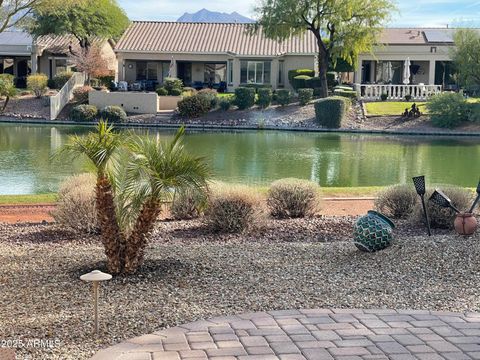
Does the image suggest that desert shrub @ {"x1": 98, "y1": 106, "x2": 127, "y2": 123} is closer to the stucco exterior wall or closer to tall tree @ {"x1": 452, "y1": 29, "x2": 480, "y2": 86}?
the stucco exterior wall

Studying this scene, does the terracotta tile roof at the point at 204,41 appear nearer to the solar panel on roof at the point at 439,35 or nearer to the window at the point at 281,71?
the window at the point at 281,71

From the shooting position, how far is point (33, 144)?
96.3 ft

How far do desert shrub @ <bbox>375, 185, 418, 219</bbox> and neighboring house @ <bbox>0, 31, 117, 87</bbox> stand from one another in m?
43.5

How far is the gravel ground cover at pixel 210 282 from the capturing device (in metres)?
6.06

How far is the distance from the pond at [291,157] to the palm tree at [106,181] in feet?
33.8

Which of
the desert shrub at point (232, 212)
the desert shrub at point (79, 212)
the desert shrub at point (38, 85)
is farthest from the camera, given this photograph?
the desert shrub at point (38, 85)

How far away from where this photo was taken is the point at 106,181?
7.52 metres

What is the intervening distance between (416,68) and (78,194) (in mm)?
46462

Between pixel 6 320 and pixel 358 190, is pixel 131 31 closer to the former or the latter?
pixel 358 190

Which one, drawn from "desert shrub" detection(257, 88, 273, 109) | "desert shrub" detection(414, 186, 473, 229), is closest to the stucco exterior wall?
"desert shrub" detection(257, 88, 273, 109)

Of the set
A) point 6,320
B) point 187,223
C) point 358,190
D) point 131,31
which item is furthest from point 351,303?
point 131,31

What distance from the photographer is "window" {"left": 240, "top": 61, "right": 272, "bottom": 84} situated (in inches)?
2020

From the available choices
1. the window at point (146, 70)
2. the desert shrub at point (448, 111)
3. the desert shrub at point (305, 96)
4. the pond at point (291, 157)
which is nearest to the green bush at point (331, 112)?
the pond at point (291, 157)

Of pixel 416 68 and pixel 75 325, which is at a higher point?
pixel 416 68
